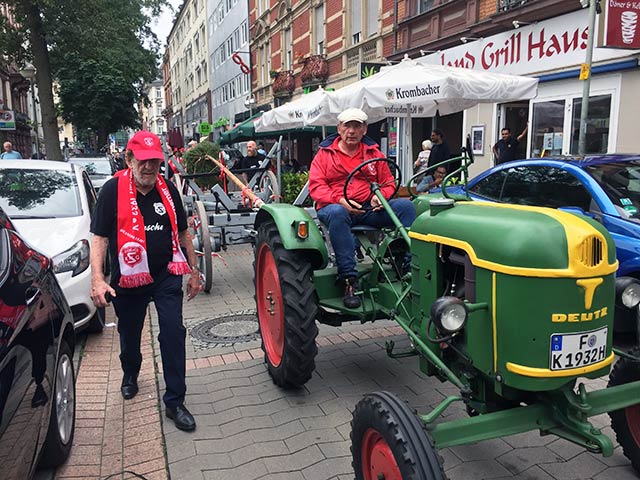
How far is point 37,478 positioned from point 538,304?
2.77 metres

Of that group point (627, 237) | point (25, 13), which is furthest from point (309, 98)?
point (25, 13)

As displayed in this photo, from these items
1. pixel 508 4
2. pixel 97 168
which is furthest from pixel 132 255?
pixel 97 168

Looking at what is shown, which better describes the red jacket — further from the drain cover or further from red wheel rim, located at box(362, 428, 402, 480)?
red wheel rim, located at box(362, 428, 402, 480)

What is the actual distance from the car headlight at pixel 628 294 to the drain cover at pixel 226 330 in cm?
339

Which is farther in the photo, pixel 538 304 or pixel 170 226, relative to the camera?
pixel 170 226

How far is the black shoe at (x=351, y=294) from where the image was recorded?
3.75 m

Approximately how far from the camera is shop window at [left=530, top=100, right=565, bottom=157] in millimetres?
11164

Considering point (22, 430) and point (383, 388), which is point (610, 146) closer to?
point (383, 388)

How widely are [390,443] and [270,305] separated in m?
2.31

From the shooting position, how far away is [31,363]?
2.48 metres

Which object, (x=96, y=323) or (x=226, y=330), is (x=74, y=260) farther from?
(x=226, y=330)

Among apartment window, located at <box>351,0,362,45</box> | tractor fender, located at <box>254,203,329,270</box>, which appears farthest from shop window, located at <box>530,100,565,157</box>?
apartment window, located at <box>351,0,362,45</box>

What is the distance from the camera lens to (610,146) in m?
9.90

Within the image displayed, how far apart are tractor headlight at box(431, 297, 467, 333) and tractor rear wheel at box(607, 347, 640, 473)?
1.01 meters
